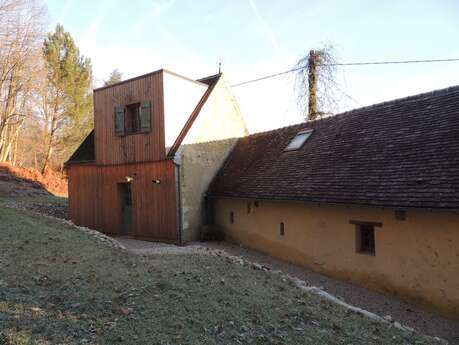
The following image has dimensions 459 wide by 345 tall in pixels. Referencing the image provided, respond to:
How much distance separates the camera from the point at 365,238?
336 inches

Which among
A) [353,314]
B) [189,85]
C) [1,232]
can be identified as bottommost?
[353,314]

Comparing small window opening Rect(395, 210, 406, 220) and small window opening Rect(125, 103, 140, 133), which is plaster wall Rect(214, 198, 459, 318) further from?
small window opening Rect(125, 103, 140, 133)

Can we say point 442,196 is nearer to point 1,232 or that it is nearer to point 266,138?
point 266,138

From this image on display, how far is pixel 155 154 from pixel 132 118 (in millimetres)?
2192

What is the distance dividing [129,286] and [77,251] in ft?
9.80

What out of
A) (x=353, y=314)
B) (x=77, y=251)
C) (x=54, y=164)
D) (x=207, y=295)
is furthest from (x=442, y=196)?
(x=54, y=164)

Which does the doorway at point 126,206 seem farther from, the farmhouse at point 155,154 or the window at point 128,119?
the window at point 128,119

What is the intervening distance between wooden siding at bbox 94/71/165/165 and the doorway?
3.58 feet

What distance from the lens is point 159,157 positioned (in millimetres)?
12844

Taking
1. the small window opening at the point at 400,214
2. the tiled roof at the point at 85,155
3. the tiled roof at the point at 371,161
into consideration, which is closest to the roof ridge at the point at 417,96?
the tiled roof at the point at 371,161

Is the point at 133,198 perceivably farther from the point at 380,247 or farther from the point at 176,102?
the point at 380,247

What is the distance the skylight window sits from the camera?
474 inches

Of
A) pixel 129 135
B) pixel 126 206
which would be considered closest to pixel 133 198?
pixel 126 206

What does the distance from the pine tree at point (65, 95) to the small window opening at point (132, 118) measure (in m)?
17.5
